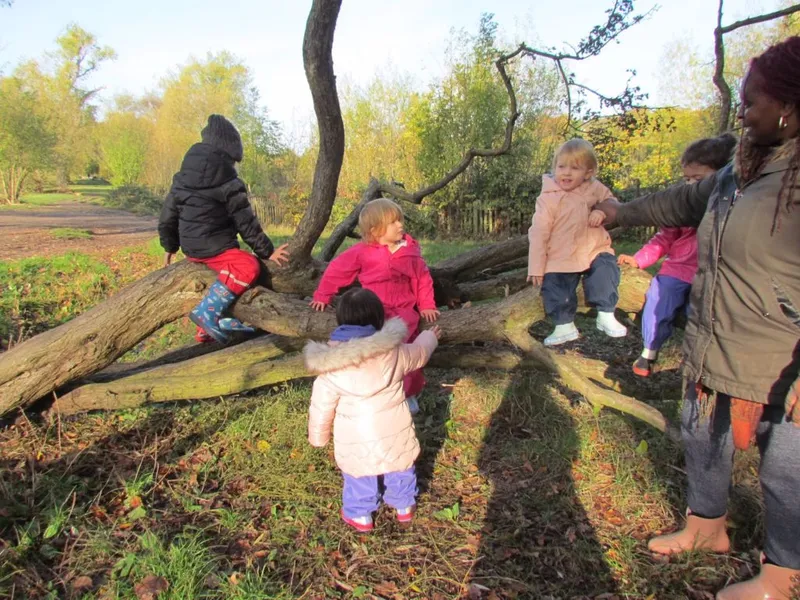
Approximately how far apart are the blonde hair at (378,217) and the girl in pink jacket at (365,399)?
0.64m

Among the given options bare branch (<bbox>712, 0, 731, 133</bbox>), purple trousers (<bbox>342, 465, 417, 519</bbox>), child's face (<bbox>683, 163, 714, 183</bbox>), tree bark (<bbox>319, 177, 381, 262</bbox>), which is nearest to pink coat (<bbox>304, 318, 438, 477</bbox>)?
purple trousers (<bbox>342, 465, 417, 519</bbox>)

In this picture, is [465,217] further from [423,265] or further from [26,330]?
[423,265]

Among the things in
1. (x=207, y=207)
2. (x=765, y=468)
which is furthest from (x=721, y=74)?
(x=207, y=207)

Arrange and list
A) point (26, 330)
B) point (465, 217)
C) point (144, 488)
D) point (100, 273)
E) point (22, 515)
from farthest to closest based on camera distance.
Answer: point (465, 217), point (100, 273), point (26, 330), point (144, 488), point (22, 515)

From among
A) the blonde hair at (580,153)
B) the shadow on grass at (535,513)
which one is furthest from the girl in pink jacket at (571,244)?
the shadow on grass at (535,513)

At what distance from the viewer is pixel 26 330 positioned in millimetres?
6891

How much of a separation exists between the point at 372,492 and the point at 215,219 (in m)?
2.02

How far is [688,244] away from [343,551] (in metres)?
2.63

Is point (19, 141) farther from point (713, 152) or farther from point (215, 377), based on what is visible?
point (713, 152)

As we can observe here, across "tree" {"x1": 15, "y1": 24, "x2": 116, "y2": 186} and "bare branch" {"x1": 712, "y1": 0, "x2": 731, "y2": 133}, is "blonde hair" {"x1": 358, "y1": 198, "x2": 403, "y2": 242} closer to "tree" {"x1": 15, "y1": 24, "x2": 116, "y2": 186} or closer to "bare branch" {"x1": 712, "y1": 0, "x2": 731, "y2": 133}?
"bare branch" {"x1": 712, "y1": 0, "x2": 731, "y2": 133}

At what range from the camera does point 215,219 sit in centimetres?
349

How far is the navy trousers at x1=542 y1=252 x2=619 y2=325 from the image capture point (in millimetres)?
3242

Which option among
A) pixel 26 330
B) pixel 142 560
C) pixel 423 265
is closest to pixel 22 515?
pixel 142 560

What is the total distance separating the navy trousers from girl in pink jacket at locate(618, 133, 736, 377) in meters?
0.21
